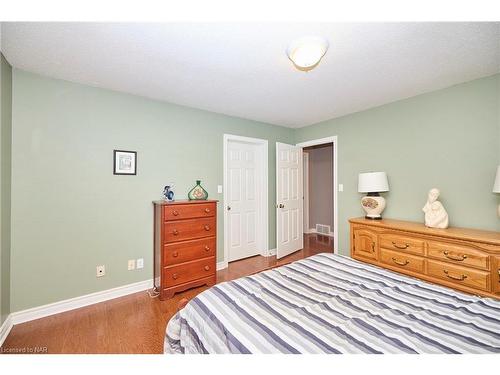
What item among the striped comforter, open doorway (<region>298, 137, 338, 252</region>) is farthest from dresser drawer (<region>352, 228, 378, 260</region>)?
open doorway (<region>298, 137, 338, 252</region>)

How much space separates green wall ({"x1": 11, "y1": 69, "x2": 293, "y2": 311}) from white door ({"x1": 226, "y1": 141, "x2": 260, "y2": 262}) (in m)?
0.79

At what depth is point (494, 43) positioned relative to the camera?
162 centimetres

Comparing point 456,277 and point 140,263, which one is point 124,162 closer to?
point 140,263

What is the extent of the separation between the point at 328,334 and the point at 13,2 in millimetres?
1825

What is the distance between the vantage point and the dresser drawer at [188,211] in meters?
2.40

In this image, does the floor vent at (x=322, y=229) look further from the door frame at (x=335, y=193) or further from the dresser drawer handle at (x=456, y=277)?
the dresser drawer handle at (x=456, y=277)

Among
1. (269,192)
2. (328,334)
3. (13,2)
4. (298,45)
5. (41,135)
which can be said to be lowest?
(328,334)

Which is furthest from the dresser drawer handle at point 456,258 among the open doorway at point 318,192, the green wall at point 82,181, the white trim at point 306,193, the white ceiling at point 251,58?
the white trim at point 306,193

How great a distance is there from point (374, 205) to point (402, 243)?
600 mm

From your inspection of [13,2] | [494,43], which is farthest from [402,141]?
[13,2]

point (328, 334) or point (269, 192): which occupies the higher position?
point (269, 192)

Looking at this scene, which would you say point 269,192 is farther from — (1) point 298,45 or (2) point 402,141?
(1) point 298,45

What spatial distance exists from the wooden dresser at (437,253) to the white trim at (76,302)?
2.77 metres

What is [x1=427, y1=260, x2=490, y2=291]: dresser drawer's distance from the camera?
5.97ft
